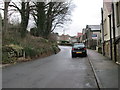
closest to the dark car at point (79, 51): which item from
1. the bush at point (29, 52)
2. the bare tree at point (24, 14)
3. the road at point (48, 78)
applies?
the bush at point (29, 52)

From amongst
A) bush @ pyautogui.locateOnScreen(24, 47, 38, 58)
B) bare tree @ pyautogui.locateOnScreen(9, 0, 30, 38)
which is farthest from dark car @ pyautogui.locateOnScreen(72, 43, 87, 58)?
bare tree @ pyautogui.locateOnScreen(9, 0, 30, 38)

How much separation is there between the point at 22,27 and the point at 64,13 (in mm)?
15682

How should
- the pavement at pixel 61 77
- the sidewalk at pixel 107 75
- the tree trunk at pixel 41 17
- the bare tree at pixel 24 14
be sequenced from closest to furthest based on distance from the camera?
the sidewalk at pixel 107 75, the pavement at pixel 61 77, the bare tree at pixel 24 14, the tree trunk at pixel 41 17

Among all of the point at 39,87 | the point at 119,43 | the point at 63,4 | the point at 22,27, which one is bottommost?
the point at 39,87

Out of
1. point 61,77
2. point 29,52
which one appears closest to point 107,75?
point 61,77

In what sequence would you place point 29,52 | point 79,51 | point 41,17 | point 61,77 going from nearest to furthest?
point 61,77 → point 29,52 → point 79,51 → point 41,17

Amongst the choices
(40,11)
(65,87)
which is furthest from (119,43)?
(40,11)

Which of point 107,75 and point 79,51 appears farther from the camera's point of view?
point 79,51

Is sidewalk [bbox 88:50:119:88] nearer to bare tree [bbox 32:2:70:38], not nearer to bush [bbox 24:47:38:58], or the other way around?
bush [bbox 24:47:38:58]

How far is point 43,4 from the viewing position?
31188mm

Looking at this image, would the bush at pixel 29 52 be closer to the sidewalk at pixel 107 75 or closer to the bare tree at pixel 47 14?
the sidewalk at pixel 107 75

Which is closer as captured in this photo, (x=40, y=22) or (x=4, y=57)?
(x=4, y=57)

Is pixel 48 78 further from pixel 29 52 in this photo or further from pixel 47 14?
pixel 47 14

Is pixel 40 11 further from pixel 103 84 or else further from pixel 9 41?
pixel 103 84
